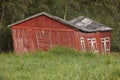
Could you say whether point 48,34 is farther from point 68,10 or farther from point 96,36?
point 68,10

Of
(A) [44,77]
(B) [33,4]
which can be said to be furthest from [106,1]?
(A) [44,77]

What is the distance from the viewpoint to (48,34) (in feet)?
107

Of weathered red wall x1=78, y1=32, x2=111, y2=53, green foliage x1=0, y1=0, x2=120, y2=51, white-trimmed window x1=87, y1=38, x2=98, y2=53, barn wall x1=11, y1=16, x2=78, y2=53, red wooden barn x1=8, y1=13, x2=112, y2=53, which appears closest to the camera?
red wooden barn x1=8, y1=13, x2=112, y2=53

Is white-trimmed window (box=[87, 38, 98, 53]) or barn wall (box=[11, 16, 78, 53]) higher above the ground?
barn wall (box=[11, 16, 78, 53])

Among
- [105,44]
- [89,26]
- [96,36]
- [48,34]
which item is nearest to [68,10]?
[89,26]

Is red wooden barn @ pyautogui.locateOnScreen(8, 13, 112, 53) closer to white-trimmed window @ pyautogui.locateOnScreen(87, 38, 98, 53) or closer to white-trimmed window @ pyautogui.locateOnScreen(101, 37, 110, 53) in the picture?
white-trimmed window @ pyautogui.locateOnScreen(87, 38, 98, 53)

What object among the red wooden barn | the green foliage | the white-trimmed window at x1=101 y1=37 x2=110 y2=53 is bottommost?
the white-trimmed window at x1=101 y1=37 x2=110 y2=53

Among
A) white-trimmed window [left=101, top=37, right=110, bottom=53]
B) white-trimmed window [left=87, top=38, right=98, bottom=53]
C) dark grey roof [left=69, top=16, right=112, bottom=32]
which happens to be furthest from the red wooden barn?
white-trimmed window [left=101, top=37, right=110, bottom=53]

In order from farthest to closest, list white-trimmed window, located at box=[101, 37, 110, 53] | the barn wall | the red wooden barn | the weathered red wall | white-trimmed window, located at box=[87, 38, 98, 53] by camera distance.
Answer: white-trimmed window, located at box=[101, 37, 110, 53], white-trimmed window, located at box=[87, 38, 98, 53], the weathered red wall, the barn wall, the red wooden barn

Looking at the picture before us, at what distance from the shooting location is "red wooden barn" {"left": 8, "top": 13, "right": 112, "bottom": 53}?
31797 mm

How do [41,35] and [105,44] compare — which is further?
[105,44]

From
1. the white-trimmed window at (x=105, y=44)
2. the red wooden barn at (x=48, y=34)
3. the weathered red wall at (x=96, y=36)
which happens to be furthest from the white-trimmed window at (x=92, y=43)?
the white-trimmed window at (x=105, y=44)

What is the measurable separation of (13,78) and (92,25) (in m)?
26.5

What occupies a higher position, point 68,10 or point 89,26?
point 68,10
